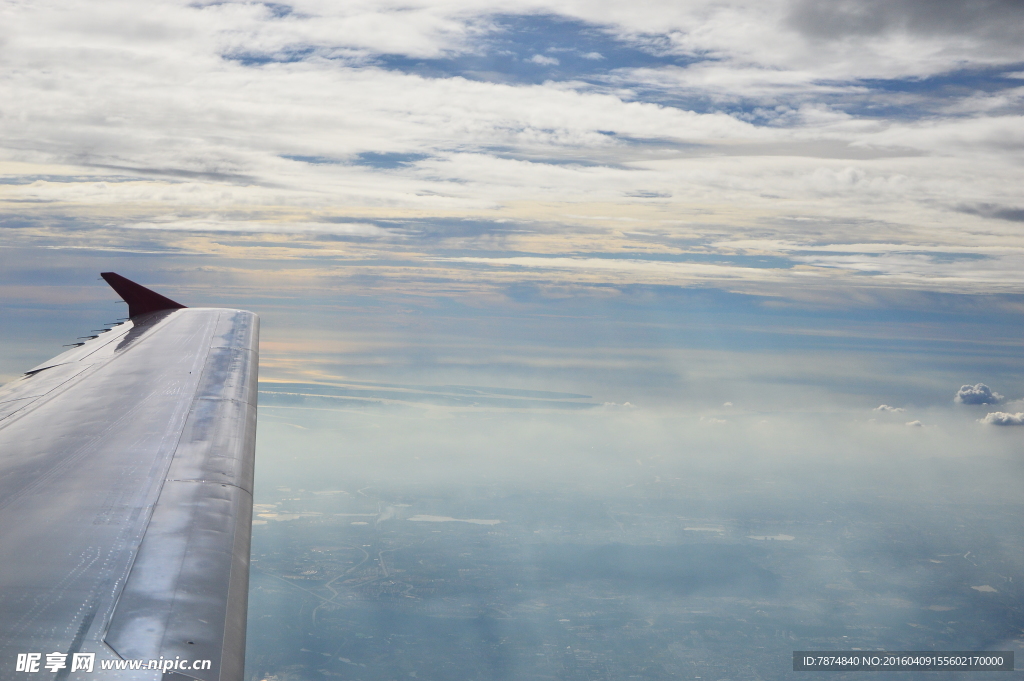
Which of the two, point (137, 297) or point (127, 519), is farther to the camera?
point (137, 297)

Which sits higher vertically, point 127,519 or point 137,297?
point 137,297

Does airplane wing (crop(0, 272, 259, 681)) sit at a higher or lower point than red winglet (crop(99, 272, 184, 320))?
lower

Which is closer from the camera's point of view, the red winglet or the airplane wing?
the airplane wing

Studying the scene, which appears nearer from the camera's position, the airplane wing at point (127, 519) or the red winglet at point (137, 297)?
the airplane wing at point (127, 519)

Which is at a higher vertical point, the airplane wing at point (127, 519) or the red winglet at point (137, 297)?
the red winglet at point (137, 297)
